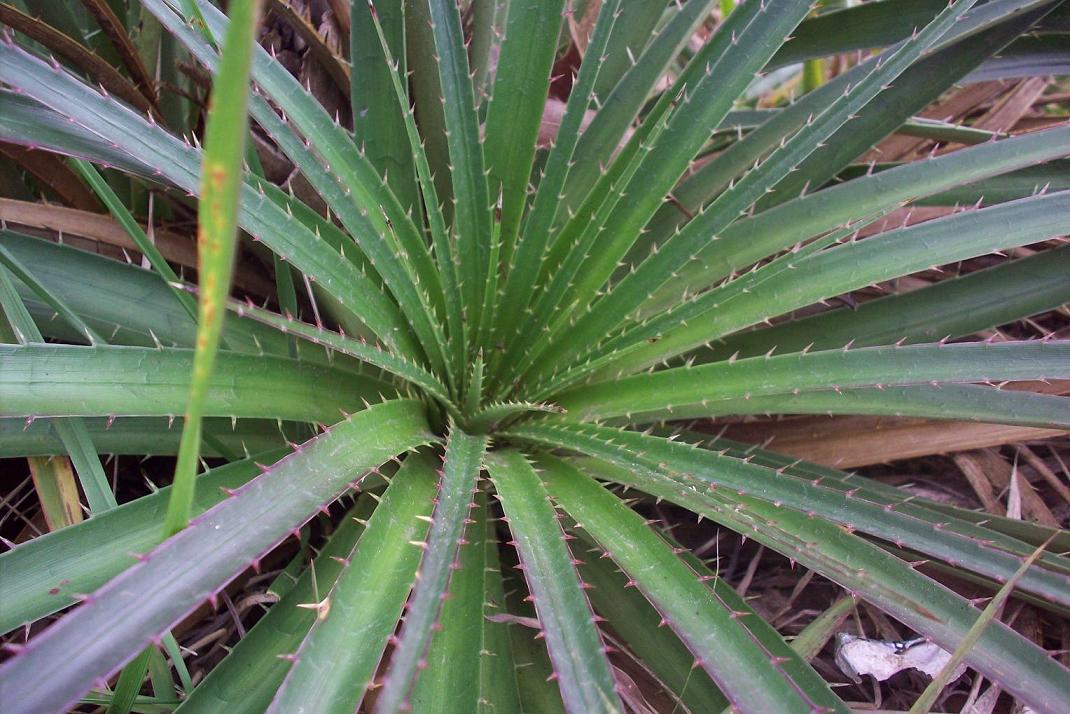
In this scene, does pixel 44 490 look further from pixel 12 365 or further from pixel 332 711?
pixel 332 711

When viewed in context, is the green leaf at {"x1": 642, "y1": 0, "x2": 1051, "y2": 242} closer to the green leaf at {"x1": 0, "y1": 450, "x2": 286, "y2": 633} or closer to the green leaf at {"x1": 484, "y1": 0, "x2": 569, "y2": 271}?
the green leaf at {"x1": 484, "y1": 0, "x2": 569, "y2": 271}

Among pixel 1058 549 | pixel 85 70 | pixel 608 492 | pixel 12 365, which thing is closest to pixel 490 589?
pixel 608 492

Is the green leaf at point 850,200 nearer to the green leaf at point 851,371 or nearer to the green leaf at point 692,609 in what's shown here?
the green leaf at point 851,371

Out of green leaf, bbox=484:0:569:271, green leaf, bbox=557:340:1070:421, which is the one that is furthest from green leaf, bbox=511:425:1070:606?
green leaf, bbox=484:0:569:271

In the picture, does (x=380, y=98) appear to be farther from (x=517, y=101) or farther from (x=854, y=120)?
(x=854, y=120)

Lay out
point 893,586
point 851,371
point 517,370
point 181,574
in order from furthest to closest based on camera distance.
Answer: point 517,370
point 851,371
point 893,586
point 181,574

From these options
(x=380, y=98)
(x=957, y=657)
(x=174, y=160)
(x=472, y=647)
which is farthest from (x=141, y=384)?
(x=957, y=657)
